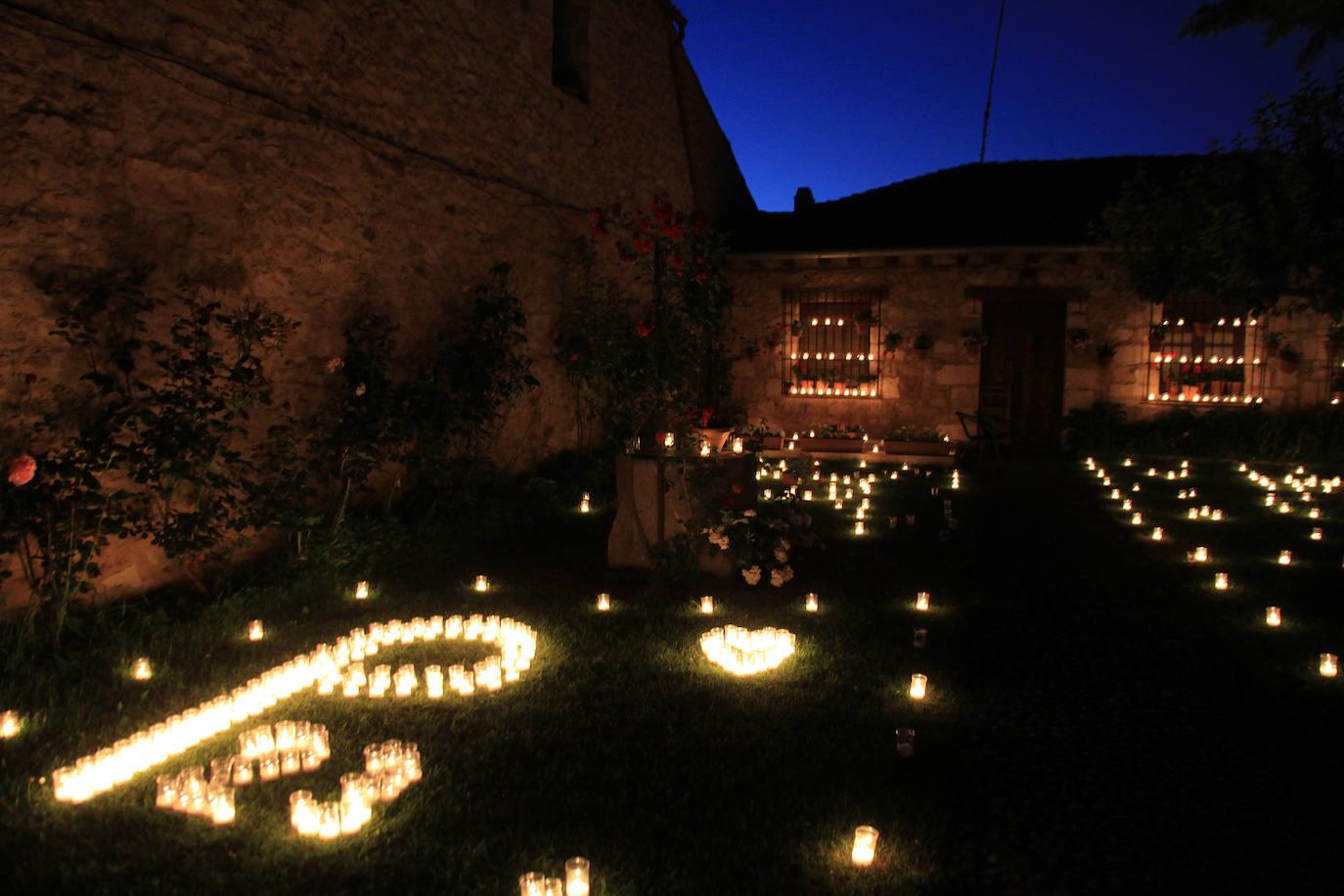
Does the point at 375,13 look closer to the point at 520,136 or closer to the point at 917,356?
the point at 520,136

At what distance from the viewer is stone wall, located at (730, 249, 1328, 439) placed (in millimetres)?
12844

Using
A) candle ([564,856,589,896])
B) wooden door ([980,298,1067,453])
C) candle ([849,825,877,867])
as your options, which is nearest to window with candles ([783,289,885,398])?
wooden door ([980,298,1067,453])

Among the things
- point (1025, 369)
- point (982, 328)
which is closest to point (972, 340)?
point (982, 328)

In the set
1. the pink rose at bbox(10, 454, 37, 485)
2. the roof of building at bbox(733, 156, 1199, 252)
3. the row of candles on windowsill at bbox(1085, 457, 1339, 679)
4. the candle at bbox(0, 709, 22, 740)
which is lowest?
the candle at bbox(0, 709, 22, 740)

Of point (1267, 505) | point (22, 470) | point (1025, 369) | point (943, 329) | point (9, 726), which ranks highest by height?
point (943, 329)

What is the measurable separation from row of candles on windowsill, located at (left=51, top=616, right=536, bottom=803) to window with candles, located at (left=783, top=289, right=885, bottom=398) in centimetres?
1011

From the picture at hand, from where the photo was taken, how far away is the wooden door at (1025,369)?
526 inches

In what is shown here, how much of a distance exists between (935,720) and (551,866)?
1.85 metres

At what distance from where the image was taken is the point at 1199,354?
1307 cm

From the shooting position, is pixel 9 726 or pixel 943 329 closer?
pixel 9 726

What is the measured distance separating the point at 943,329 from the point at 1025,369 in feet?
4.47

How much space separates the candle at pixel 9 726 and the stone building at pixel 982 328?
465 inches

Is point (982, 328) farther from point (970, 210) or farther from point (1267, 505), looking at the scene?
point (1267, 505)

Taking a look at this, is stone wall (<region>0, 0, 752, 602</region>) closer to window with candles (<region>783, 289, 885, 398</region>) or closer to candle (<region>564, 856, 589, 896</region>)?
candle (<region>564, 856, 589, 896</region>)
